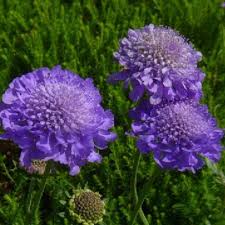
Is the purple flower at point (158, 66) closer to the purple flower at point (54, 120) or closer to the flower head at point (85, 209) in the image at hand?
the purple flower at point (54, 120)

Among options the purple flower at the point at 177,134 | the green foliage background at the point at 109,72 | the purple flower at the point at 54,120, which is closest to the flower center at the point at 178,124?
the purple flower at the point at 177,134

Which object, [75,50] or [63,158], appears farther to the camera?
[75,50]

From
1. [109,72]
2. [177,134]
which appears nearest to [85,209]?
[177,134]

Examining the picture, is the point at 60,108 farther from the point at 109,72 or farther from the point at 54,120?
the point at 109,72

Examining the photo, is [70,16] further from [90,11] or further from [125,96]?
[125,96]

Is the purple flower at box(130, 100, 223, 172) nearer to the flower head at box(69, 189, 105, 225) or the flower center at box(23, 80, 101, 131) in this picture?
the flower center at box(23, 80, 101, 131)

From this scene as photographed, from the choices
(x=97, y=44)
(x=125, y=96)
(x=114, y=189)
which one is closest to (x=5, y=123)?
(x=114, y=189)
